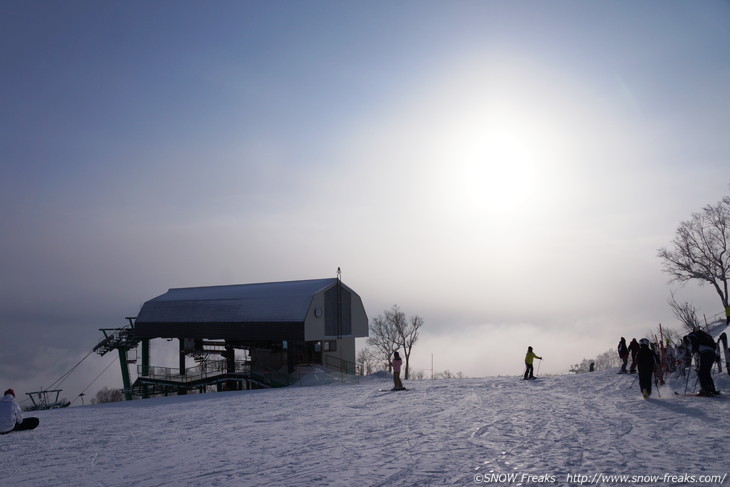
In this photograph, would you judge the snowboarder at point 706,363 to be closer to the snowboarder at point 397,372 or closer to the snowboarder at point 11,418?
the snowboarder at point 397,372

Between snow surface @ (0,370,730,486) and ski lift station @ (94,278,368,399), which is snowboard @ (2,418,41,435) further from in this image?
ski lift station @ (94,278,368,399)

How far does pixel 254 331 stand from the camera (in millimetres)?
34781

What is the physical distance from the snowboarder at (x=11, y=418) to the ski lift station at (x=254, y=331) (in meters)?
19.9

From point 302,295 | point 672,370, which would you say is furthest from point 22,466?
point 302,295

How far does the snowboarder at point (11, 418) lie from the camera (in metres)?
12.9

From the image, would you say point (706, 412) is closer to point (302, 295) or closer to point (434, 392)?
point (434, 392)

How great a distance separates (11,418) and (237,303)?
80.9 feet

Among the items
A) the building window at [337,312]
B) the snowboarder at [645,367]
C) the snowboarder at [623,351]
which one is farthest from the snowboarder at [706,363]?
the building window at [337,312]

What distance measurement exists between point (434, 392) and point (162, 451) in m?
11.8

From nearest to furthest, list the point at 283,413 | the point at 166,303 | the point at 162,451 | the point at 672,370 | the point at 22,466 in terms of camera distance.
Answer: the point at 22,466 < the point at 162,451 < the point at 283,413 < the point at 672,370 < the point at 166,303

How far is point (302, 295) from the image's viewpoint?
1373 inches

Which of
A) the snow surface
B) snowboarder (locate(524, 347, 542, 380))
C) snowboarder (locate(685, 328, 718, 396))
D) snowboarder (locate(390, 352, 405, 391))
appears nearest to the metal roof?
snowboarder (locate(390, 352, 405, 391))

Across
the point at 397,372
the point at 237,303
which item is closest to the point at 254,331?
the point at 237,303

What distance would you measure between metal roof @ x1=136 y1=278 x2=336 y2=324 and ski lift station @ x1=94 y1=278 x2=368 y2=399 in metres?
0.08
